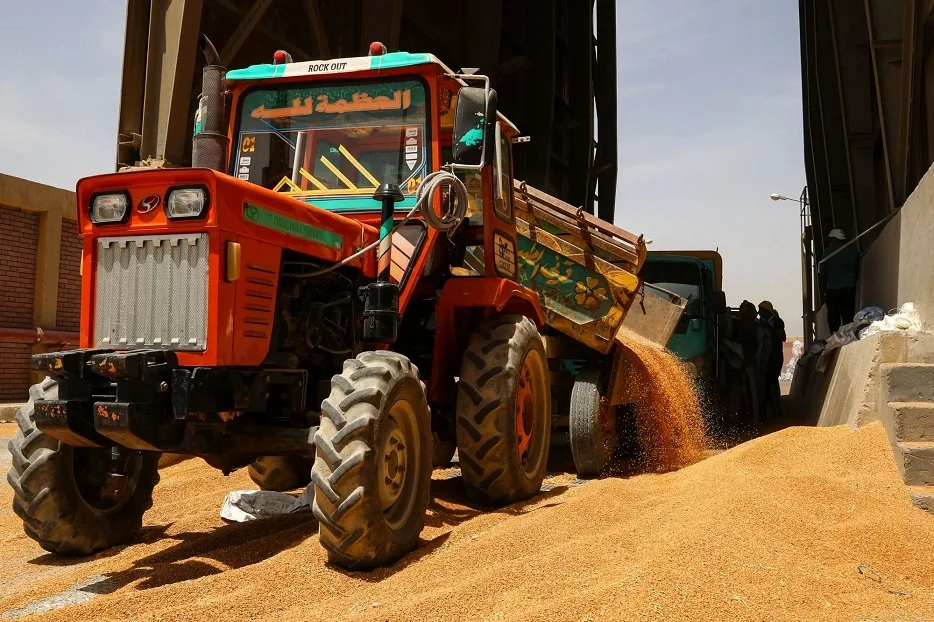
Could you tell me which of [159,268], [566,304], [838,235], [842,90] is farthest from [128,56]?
[842,90]

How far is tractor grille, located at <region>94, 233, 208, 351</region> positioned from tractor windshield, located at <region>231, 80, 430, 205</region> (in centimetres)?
141

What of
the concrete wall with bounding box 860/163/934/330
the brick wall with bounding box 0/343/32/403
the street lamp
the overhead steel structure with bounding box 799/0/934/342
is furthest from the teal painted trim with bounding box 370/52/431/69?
the street lamp

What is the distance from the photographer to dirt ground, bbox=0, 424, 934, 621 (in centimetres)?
357

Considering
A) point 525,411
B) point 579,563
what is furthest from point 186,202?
point 525,411

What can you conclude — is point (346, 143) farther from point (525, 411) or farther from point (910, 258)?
point (910, 258)

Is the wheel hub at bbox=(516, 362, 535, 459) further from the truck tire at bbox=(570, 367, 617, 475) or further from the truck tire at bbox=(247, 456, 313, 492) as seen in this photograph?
the truck tire at bbox=(247, 456, 313, 492)

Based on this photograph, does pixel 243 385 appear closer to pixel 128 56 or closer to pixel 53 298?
pixel 128 56

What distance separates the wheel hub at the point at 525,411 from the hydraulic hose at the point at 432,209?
4.04ft

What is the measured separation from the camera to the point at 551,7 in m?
20.1

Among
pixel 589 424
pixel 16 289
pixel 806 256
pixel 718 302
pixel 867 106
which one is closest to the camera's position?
pixel 589 424

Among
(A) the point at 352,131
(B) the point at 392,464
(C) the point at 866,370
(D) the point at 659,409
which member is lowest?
(B) the point at 392,464

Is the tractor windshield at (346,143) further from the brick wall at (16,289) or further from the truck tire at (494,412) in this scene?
the brick wall at (16,289)

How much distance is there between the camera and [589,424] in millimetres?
7945

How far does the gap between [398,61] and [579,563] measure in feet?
10.9
